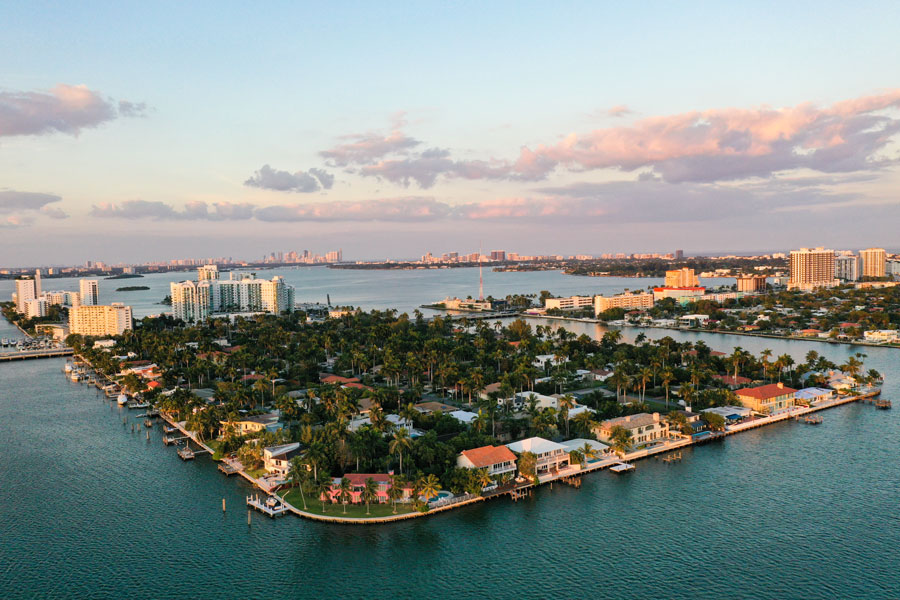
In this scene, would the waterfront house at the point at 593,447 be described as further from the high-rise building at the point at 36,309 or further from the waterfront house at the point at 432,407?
the high-rise building at the point at 36,309

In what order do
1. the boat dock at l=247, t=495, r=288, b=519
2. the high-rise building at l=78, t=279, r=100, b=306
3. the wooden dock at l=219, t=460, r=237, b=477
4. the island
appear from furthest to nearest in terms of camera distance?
the high-rise building at l=78, t=279, r=100, b=306, the wooden dock at l=219, t=460, r=237, b=477, the island, the boat dock at l=247, t=495, r=288, b=519

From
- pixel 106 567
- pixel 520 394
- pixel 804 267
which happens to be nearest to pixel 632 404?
pixel 520 394

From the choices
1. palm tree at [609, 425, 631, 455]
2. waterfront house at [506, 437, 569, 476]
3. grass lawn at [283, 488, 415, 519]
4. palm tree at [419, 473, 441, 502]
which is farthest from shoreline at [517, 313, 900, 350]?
grass lawn at [283, 488, 415, 519]

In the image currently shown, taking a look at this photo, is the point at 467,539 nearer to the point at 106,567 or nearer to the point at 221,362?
the point at 106,567

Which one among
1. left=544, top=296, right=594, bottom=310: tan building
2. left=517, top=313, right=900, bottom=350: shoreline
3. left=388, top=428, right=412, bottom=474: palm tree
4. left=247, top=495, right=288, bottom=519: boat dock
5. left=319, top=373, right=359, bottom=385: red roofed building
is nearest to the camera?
left=247, top=495, right=288, bottom=519: boat dock

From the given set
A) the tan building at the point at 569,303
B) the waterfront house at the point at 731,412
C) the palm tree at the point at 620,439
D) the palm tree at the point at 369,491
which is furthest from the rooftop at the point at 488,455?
the tan building at the point at 569,303

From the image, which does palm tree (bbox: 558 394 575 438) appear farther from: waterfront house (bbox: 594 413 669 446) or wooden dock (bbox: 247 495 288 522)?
wooden dock (bbox: 247 495 288 522)
